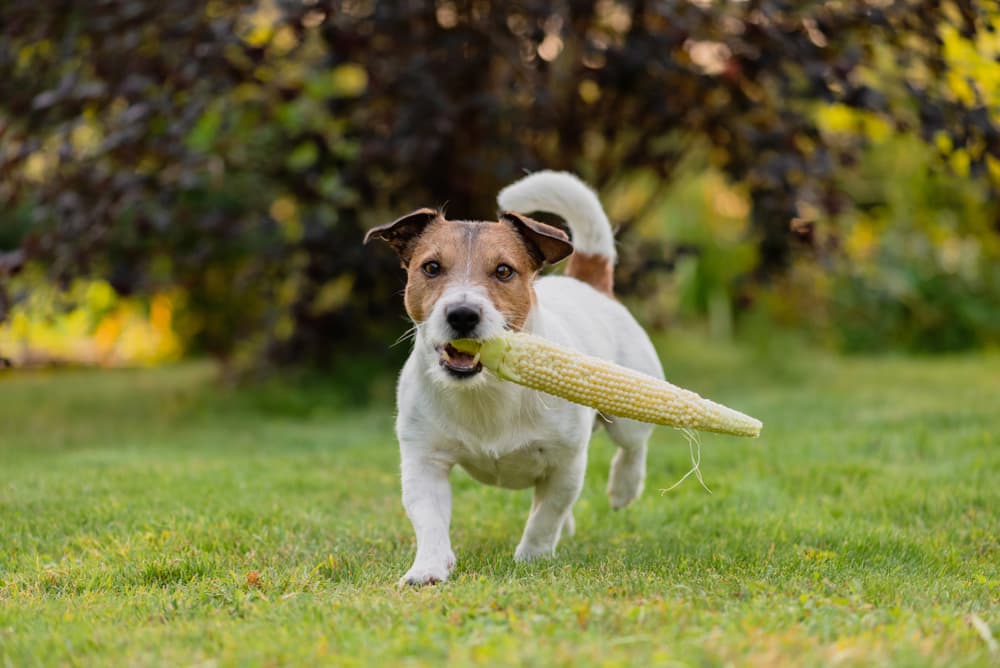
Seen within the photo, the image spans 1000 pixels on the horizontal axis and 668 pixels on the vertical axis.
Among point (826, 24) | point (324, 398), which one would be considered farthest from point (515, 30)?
point (324, 398)

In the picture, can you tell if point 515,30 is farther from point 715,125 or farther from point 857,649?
point 857,649

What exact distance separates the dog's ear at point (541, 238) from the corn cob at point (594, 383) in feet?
1.79

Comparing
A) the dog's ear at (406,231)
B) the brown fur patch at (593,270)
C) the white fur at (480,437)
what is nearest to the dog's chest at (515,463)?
the white fur at (480,437)

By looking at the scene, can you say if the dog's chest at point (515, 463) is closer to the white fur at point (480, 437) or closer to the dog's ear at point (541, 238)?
the white fur at point (480, 437)

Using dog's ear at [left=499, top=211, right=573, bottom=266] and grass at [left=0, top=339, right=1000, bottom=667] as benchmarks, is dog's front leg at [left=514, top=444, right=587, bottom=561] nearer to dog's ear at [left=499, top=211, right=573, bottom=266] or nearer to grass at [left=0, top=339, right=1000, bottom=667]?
grass at [left=0, top=339, right=1000, bottom=667]

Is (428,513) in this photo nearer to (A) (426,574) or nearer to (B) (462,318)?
(A) (426,574)

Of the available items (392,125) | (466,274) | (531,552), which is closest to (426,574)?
(531,552)

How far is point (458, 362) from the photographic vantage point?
4543mm

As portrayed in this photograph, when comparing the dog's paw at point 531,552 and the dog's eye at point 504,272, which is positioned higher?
the dog's eye at point 504,272

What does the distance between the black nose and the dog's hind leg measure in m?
1.41

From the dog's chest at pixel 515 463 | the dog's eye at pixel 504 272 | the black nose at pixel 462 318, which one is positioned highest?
the dog's eye at pixel 504 272

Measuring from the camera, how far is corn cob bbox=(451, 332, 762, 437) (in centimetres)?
443

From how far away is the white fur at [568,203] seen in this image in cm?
572

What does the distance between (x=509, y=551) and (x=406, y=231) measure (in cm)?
150
